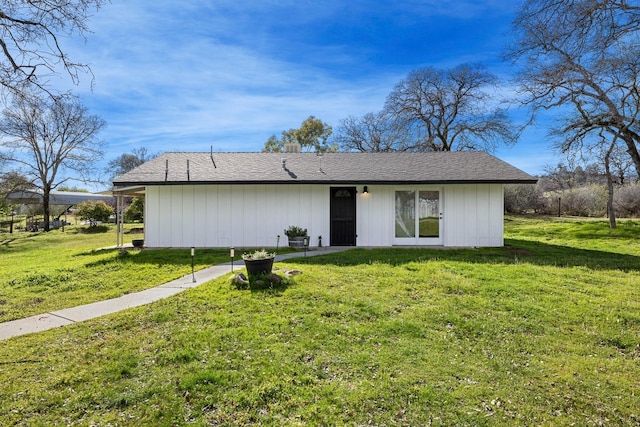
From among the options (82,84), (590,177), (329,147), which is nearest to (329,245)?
(82,84)

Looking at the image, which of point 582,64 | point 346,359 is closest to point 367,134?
point 582,64

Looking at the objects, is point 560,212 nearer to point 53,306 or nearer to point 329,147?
point 329,147

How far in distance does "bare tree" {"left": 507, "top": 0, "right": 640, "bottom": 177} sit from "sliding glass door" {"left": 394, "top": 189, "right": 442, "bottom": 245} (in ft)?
15.5

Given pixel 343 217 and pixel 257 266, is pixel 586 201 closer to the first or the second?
pixel 343 217

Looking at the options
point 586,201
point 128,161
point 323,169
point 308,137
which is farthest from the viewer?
point 128,161

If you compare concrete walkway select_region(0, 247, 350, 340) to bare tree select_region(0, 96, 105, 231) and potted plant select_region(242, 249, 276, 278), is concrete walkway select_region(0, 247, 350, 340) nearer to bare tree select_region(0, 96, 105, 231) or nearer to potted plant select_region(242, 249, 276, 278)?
potted plant select_region(242, 249, 276, 278)

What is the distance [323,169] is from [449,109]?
1889cm

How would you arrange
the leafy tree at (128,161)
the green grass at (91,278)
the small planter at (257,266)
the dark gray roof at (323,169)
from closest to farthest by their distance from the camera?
the green grass at (91,278) → the small planter at (257,266) → the dark gray roof at (323,169) → the leafy tree at (128,161)

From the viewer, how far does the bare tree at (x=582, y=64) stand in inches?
183

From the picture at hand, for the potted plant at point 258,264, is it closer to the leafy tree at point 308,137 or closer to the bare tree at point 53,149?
the bare tree at point 53,149

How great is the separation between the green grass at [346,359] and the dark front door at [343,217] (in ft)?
16.7

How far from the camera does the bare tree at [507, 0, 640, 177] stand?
183 inches

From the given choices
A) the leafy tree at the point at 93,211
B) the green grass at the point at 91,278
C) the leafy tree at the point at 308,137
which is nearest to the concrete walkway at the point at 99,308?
the green grass at the point at 91,278

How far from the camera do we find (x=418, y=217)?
1155 cm
